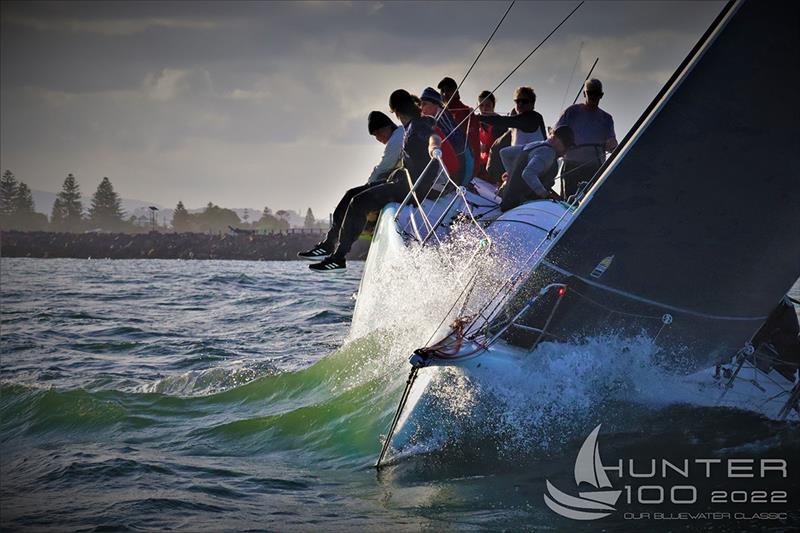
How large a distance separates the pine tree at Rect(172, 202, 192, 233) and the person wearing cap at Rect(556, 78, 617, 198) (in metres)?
163

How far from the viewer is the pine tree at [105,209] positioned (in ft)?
468

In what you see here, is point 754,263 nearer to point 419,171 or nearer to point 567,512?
point 567,512

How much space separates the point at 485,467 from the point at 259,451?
5.97 feet

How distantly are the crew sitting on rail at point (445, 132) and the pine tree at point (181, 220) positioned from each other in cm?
16185

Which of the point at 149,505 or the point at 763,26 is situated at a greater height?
the point at 763,26

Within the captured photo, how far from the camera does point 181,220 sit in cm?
16825

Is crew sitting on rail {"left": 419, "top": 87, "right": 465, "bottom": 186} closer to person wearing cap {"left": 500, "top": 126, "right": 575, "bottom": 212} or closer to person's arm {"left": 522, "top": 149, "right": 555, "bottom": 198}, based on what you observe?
person wearing cap {"left": 500, "top": 126, "right": 575, "bottom": 212}

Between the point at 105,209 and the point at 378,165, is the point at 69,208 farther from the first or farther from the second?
the point at 378,165

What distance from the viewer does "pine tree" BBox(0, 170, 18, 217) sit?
127438mm

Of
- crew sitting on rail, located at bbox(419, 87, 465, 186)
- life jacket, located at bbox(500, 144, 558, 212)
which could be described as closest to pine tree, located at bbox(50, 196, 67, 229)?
crew sitting on rail, located at bbox(419, 87, 465, 186)

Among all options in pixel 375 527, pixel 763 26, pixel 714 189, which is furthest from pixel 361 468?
pixel 763 26

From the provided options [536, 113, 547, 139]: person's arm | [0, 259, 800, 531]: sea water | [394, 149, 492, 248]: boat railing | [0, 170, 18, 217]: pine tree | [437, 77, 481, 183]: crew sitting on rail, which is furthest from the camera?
[0, 170, 18, 217]: pine tree

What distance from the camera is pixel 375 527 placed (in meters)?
4.90

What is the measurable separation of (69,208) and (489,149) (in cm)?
13978
